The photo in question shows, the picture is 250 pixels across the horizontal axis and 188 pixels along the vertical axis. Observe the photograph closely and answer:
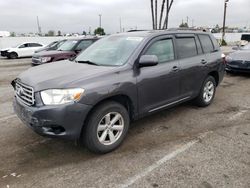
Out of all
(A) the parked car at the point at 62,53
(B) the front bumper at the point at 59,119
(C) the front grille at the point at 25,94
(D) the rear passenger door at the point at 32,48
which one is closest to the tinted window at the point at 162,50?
(B) the front bumper at the point at 59,119

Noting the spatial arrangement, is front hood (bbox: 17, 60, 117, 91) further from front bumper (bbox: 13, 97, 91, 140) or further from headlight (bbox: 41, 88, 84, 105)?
front bumper (bbox: 13, 97, 91, 140)

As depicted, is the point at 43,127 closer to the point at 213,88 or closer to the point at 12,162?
the point at 12,162

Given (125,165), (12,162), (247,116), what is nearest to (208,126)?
(247,116)

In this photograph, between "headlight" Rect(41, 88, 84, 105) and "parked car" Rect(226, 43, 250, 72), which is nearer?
"headlight" Rect(41, 88, 84, 105)

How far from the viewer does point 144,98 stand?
4.16 meters

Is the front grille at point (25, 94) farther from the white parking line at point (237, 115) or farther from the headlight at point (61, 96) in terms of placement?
the white parking line at point (237, 115)

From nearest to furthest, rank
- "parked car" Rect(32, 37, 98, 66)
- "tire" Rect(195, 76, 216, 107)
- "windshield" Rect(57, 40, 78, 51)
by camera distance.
→ "tire" Rect(195, 76, 216, 107)
"parked car" Rect(32, 37, 98, 66)
"windshield" Rect(57, 40, 78, 51)

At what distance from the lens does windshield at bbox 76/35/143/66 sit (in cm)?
418

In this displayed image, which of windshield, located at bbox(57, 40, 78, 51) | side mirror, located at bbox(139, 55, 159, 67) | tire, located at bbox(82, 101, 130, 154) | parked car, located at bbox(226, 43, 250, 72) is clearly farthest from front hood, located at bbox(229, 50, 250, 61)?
tire, located at bbox(82, 101, 130, 154)

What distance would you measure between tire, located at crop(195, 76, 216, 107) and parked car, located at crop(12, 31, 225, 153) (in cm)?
27

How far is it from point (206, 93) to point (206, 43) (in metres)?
1.12

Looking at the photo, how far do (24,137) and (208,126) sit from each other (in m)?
3.25

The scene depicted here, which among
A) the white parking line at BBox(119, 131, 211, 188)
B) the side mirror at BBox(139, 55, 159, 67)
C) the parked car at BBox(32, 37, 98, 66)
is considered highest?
the side mirror at BBox(139, 55, 159, 67)

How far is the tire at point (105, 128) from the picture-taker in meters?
3.52
